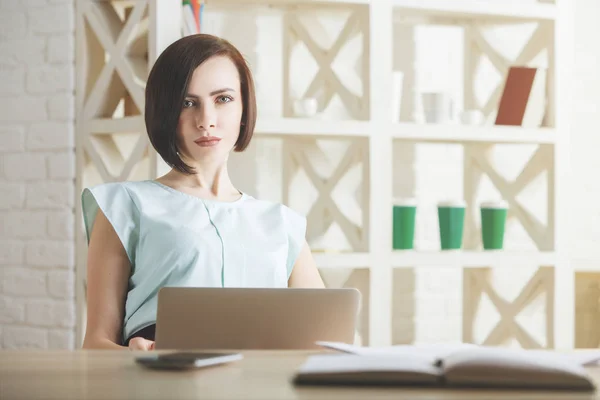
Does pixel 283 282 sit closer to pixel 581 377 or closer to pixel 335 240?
pixel 335 240

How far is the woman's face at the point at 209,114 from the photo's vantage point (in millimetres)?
1965

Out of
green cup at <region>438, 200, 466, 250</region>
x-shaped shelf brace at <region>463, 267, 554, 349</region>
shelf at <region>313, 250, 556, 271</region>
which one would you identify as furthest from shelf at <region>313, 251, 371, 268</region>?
x-shaped shelf brace at <region>463, 267, 554, 349</region>

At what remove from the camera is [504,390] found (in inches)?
34.5

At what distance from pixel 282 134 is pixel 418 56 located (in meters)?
0.83

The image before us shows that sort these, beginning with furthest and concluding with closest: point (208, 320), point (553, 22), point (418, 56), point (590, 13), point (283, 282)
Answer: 1. point (590, 13)
2. point (418, 56)
3. point (553, 22)
4. point (283, 282)
5. point (208, 320)

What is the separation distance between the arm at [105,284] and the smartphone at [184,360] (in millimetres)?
791

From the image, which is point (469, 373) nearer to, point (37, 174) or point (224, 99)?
point (224, 99)

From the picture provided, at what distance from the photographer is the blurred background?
8.28ft

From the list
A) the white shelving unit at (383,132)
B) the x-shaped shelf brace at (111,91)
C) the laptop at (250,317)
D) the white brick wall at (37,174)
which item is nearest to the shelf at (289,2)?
the white shelving unit at (383,132)

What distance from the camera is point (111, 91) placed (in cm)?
251

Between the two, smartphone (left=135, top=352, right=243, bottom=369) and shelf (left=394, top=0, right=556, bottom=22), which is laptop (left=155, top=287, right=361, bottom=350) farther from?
shelf (left=394, top=0, right=556, bottom=22)

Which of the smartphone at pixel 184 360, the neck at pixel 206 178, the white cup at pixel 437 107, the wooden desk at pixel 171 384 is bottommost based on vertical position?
the wooden desk at pixel 171 384

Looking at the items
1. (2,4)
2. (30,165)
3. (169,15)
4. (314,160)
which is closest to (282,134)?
(314,160)

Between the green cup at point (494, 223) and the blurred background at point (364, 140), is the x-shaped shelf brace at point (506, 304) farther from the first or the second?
the green cup at point (494, 223)
